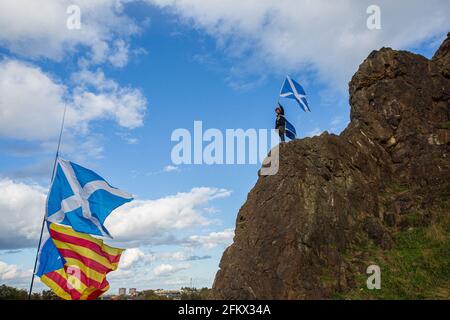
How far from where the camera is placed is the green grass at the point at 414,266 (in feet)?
63.4

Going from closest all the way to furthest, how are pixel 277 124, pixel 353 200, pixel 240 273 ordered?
pixel 240 273 → pixel 353 200 → pixel 277 124

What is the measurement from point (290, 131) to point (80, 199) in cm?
1577

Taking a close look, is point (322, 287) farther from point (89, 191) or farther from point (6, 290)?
point (6, 290)

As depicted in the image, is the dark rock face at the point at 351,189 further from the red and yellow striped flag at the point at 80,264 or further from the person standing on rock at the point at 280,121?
the red and yellow striped flag at the point at 80,264

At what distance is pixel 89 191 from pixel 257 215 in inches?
449

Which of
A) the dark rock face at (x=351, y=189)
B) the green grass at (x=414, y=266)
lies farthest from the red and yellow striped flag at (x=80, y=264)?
the green grass at (x=414, y=266)

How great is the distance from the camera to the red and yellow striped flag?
1431cm

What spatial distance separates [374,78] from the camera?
32.1 m

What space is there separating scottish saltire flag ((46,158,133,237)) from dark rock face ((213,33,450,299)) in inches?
348

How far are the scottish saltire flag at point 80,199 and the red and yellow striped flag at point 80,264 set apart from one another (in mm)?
363

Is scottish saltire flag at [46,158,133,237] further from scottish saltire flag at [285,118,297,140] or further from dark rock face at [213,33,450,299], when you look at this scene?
scottish saltire flag at [285,118,297,140]

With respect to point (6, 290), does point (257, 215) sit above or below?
above

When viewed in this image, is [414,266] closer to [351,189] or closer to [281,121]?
[351,189]
